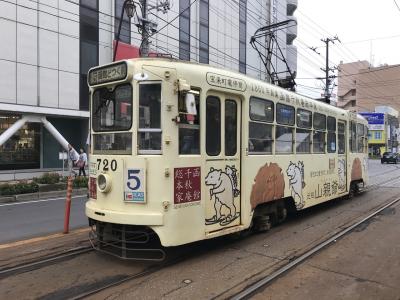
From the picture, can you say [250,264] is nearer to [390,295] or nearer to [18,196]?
[390,295]

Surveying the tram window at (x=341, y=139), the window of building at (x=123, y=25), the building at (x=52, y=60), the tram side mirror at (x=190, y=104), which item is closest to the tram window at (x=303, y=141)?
the tram window at (x=341, y=139)

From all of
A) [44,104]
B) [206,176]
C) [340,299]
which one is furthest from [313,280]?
[44,104]

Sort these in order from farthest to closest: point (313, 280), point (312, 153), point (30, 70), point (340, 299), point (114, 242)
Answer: point (30, 70) < point (312, 153) < point (114, 242) < point (313, 280) < point (340, 299)

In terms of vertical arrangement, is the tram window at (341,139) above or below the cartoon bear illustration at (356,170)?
above

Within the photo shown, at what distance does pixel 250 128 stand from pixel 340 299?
3.22m

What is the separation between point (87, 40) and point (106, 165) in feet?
65.2

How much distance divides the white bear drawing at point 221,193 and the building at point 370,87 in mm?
90880

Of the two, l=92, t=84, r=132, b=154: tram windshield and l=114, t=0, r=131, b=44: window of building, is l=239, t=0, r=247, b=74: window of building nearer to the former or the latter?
l=114, t=0, r=131, b=44: window of building

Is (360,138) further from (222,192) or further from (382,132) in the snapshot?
(382,132)

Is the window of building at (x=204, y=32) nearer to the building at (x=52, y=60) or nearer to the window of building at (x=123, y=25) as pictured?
the building at (x=52, y=60)

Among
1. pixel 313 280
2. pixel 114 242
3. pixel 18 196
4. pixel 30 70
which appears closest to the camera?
pixel 313 280

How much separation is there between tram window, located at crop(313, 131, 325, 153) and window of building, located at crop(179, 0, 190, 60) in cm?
2028

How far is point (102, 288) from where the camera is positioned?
5.04 m

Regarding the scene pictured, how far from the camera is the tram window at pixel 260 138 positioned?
721 centimetres
